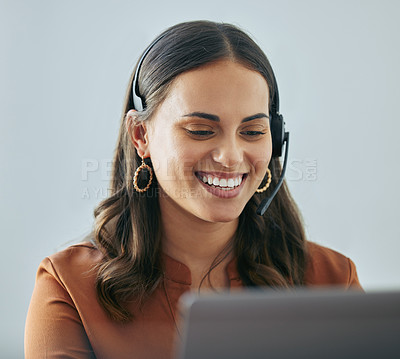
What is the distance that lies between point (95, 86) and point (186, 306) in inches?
61.7

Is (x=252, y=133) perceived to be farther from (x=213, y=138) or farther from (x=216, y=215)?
(x=216, y=215)

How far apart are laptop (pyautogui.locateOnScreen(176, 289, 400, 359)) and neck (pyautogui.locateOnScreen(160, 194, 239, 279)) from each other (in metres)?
0.77

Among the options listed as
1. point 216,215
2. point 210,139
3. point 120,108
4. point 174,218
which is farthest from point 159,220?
point 120,108

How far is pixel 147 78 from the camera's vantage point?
4.33ft

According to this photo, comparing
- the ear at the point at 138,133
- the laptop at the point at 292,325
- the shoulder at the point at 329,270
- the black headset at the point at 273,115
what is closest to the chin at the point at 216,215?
the black headset at the point at 273,115

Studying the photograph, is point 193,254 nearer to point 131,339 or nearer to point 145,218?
point 145,218

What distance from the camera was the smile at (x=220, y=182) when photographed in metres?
1.24

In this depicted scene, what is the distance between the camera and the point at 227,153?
3.93ft

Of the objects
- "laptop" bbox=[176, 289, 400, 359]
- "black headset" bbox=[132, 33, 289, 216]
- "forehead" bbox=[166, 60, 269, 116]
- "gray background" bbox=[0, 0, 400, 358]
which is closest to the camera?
"laptop" bbox=[176, 289, 400, 359]

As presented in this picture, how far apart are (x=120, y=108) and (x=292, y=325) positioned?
5.08ft

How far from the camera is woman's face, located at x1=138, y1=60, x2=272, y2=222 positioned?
1.20 metres

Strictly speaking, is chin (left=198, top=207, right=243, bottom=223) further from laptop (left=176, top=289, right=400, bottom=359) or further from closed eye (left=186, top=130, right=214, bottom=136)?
laptop (left=176, top=289, right=400, bottom=359)

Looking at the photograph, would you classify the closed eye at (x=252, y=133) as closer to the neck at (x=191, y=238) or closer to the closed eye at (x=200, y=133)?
the closed eye at (x=200, y=133)

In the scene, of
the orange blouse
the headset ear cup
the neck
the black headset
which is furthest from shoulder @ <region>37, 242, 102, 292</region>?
the headset ear cup
